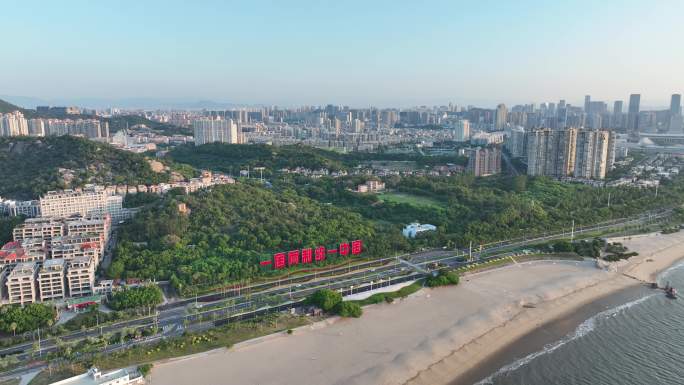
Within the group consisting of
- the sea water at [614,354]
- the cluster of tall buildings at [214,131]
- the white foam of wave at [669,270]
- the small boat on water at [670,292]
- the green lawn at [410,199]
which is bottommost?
the sea water at [614,354]

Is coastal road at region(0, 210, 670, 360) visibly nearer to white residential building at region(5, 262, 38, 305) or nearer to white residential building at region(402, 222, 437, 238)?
white residential building at region(402, 222, 437, 238)

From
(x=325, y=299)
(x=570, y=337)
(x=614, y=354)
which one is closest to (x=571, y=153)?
→ (x=570, y=337)

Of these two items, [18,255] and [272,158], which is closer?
[18,255]

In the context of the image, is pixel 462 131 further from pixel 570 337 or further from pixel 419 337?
pixel 419 337

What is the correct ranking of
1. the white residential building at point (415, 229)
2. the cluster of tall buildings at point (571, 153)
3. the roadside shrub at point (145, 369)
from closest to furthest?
1. the roadside shrub at point (145, 369)
2. the white residential building at point (415, 229)
3. the cluster of tall buildings at point (571, 153)

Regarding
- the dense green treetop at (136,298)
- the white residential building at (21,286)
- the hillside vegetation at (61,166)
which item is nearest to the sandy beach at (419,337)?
the dense green treetop at (136,298)

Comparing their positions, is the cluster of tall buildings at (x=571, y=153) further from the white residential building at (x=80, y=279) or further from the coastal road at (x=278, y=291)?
the white residential building at (x=80, y=279)
